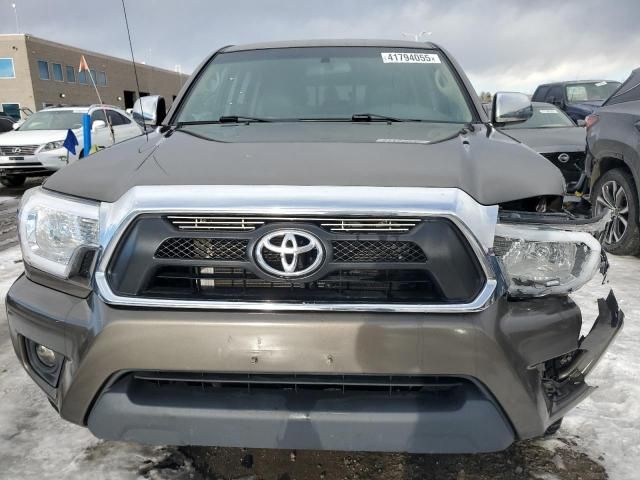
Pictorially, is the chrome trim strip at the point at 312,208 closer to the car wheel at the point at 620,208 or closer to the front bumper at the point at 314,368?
the front bumper at the point at 314,368

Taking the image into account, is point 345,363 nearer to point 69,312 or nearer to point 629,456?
point 69,312

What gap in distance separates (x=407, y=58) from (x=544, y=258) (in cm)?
183

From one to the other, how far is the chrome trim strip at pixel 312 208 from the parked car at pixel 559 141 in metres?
5.98

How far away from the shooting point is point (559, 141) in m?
7.83

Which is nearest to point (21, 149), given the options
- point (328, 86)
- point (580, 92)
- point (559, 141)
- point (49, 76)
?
point (328, 86)

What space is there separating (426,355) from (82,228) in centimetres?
119

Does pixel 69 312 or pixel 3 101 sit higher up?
pixel 3 101

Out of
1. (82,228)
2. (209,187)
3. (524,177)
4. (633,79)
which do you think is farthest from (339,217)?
(633,79)

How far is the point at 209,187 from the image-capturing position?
164 centimetres

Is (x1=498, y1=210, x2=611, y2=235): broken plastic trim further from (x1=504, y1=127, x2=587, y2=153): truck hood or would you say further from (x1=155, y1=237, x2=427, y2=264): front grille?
(x1=504, y1=127, x2=587, y2=153): truck hood

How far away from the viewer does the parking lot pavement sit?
2107mm

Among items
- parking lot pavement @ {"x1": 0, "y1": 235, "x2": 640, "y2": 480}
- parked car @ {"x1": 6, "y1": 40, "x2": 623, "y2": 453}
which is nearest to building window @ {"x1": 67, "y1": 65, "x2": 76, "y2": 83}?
parking lot pavement @ {"x1": 0, "y1": 235, "x2": 640, "y2": 480}

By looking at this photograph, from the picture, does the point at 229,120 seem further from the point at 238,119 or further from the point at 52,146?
the point at 52,146

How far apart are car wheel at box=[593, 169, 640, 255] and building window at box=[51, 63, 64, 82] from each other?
45.6 meters
